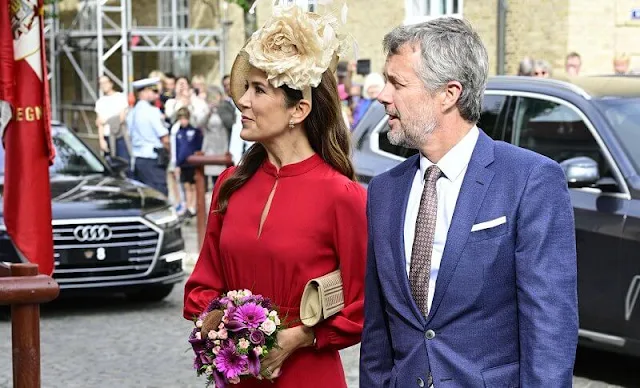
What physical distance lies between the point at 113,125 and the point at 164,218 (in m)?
9.04

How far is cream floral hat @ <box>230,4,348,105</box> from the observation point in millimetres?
4301

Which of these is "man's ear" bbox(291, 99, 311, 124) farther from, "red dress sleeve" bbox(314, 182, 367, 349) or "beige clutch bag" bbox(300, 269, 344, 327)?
"beige clutch bag" bbox(300, 269, 344, 327)

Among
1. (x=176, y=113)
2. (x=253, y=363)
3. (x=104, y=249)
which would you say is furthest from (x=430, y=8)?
(x=253, y=363)

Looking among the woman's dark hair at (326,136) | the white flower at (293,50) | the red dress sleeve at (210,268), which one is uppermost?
the white flower at (293,50)

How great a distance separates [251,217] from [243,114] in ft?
1.11

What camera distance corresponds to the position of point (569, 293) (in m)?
3.60

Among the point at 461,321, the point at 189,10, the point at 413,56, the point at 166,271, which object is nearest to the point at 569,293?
the point at 461,321

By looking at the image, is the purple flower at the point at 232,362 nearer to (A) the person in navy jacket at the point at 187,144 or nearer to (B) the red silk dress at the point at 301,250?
(B) the red silk dress at the point at 301,250

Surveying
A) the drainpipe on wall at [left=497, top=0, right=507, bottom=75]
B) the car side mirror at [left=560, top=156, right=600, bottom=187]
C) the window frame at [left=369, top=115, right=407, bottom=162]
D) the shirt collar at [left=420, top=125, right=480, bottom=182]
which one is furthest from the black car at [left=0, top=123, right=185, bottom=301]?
the drainpipe on wall at [left=497, top=0, right=507, bottom=75]

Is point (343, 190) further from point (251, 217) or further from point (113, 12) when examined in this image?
point (113, 12)

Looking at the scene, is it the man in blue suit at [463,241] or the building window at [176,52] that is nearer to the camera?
the man in blue suit at [463,241]

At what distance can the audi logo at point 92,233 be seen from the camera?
11.2 metres

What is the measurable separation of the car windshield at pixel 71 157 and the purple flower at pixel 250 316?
8.60 meters

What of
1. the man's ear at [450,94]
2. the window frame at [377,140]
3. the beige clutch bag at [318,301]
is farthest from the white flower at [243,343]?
the window frame at [377,140]
